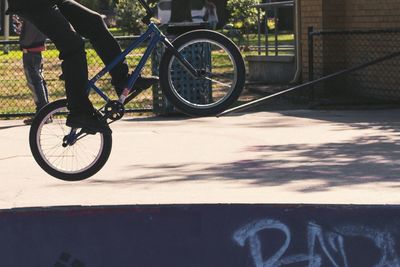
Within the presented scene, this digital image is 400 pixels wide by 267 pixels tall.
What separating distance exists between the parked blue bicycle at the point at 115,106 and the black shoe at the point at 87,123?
6cm

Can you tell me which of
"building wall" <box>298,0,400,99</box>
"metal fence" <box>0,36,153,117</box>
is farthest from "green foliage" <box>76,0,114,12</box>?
"building wall" <box>298,0,400,99</box>

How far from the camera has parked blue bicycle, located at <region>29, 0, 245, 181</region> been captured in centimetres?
670

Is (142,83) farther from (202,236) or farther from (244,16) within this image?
(244,16)

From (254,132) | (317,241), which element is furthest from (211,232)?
(254,132)

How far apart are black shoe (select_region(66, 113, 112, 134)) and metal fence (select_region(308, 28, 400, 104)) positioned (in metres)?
6.71

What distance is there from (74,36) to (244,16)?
24854mm

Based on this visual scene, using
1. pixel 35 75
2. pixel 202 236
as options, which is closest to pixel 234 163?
pixel 202 236

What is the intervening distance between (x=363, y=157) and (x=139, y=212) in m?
4.13

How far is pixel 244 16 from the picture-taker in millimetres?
30906

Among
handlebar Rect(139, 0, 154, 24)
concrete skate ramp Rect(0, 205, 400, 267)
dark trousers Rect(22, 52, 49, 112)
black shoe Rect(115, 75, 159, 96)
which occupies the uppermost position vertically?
handlebar Rect(139, 0, 154, 24)

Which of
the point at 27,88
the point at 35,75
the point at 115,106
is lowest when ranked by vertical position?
the point at 27,88

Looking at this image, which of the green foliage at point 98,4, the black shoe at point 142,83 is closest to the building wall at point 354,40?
the black shoe at point 142,83

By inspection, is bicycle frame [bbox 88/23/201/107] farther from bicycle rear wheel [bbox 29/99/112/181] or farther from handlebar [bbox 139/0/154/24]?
bicycle rear wheel [bbox 29/99/112/181]

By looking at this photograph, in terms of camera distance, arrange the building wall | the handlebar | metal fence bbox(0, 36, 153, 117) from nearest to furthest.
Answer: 1. the handlebar
2. metal fence bbox(0, 36, 153, 117)
3. the building wall
